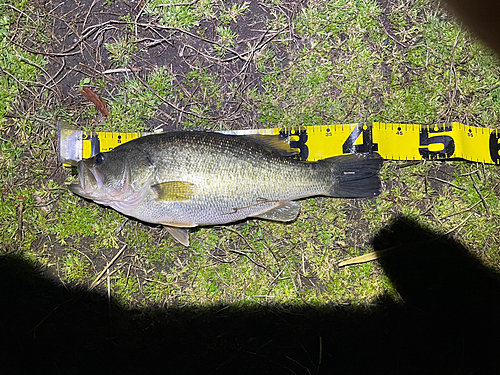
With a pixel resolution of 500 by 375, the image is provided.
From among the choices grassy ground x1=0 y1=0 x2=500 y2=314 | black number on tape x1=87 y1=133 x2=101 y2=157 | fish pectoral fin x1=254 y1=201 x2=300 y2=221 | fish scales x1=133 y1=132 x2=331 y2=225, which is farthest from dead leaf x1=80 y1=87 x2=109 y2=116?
fish pectoral fin x1=254 y1=201 x2=300 y2=221

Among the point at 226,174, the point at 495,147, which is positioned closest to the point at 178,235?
the point at 226,174

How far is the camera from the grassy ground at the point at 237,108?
12.3 feet

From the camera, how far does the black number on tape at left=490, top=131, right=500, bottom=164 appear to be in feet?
11.9

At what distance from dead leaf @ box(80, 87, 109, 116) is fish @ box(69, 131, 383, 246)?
2.67ft

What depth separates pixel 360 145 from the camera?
12.0ft

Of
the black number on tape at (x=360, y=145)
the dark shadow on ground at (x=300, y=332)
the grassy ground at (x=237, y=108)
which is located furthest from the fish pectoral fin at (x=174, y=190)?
the black number on tape at (x=360, y=145)

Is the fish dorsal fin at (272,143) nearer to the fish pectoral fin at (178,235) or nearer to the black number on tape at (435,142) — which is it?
the fish pectoral fin at (178,235)

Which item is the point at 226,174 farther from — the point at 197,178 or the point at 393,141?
the point at 393,141

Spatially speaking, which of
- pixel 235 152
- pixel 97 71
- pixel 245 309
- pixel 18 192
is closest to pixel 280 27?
pixel 235 152

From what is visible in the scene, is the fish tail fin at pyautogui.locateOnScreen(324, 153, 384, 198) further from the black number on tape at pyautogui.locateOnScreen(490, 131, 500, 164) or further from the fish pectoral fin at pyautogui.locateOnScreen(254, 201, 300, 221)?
the black number on tape at pyautogui.locateOnScreen(490, 131, 500, 164)

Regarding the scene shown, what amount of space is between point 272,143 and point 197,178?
2.92 ft

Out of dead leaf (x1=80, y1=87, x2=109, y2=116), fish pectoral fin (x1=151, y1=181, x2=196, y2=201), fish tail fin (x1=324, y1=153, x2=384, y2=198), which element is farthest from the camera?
dead leaf (x1=80, y1=87, x2=109, y2=116)

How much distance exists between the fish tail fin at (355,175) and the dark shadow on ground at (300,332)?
2.12 feet

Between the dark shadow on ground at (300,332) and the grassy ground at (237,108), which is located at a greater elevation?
the grassy ground at (237,108)
